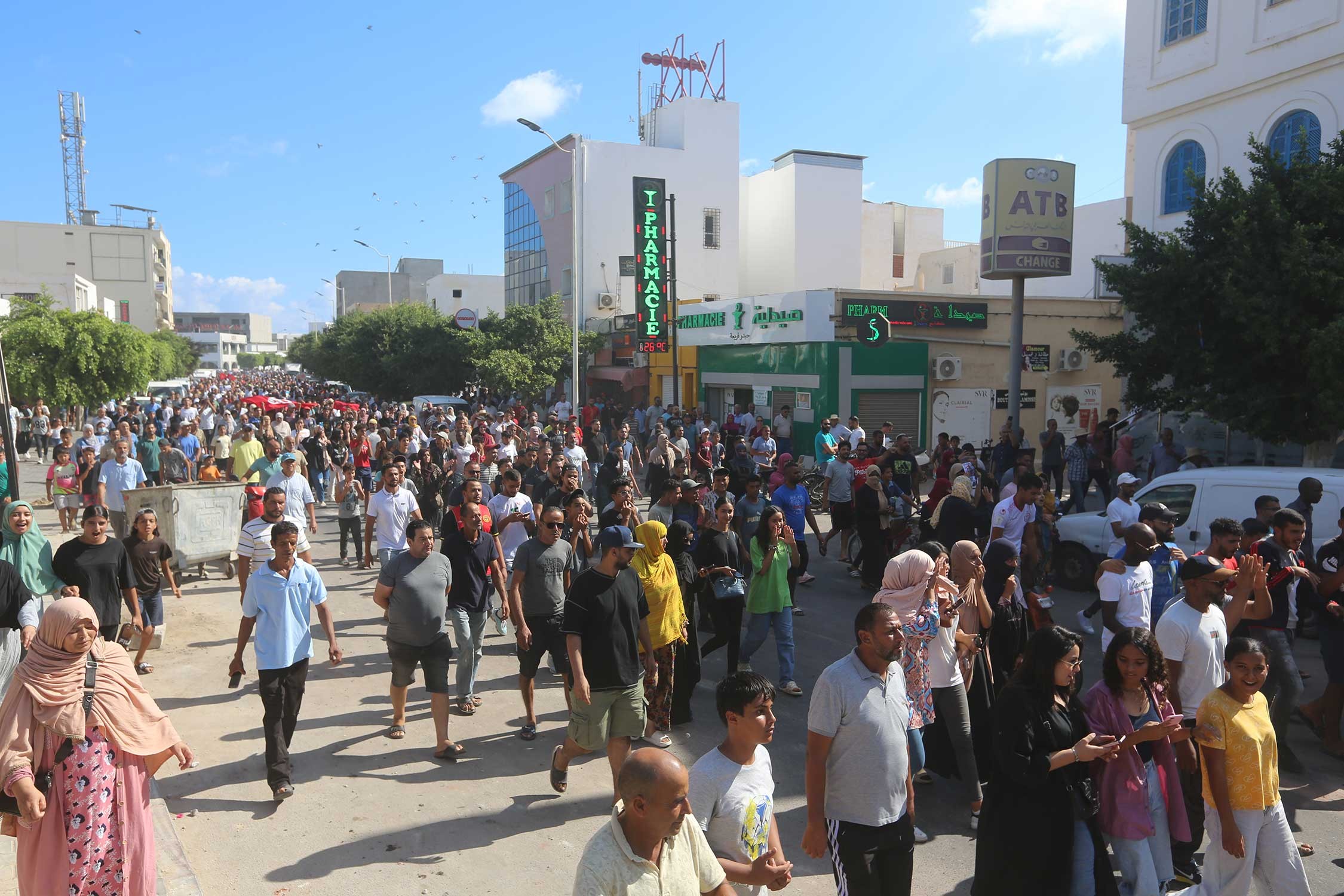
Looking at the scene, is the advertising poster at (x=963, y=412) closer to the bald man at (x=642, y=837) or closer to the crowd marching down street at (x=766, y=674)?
the crowd marching down street at (x=766, y=674)

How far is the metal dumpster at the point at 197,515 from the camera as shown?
11.2m

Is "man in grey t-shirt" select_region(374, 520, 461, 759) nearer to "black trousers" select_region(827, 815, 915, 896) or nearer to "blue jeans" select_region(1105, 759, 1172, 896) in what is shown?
"black trousers" select_region(827, 815, 915, 896)

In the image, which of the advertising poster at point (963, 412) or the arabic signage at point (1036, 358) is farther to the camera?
the arabic signage at point (1036, 358)

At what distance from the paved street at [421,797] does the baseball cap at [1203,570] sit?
Answer: 5.38ft

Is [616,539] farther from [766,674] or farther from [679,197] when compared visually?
[679,197]

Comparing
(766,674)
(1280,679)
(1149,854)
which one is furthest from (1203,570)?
(766,674)

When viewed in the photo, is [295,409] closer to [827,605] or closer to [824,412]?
[824,412]

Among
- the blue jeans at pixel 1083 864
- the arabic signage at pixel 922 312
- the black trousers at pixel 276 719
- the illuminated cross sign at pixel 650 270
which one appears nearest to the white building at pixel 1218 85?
the arabic signage at pixel 922 312

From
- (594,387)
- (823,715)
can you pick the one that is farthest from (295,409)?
(823,715)

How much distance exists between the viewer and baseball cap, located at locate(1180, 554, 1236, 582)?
496cm

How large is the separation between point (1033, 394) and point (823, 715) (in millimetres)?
23025

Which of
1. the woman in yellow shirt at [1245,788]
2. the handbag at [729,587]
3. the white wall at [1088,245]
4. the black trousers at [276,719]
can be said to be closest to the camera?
the woman in yellow shirt at [1245,788]

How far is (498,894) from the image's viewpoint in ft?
15.5

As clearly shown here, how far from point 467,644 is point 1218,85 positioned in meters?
22.6
